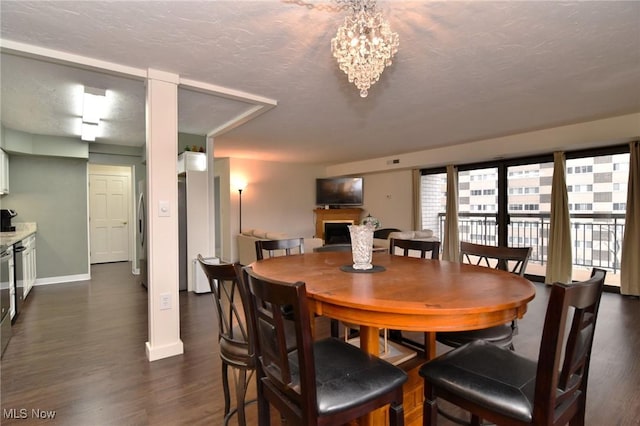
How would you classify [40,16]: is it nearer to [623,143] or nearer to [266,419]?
[266,419]

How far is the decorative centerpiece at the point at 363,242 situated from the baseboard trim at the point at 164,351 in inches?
68.7

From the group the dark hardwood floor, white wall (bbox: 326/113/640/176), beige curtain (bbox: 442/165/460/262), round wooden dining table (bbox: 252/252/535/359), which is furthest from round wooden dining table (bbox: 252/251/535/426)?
beige curtain (bbox: 442/165/460/262)

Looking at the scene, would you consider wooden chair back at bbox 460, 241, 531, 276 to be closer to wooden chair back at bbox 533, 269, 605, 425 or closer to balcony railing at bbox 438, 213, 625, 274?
wooden chair back at bbox 533, 269, 605, 425

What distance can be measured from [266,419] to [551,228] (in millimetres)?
5142

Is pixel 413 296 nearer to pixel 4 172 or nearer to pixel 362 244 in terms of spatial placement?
pixel 362 244

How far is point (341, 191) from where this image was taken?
7.99 meters

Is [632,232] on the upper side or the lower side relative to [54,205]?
lower

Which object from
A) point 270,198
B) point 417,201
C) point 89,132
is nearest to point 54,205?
point 89,132

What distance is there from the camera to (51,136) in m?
4.75

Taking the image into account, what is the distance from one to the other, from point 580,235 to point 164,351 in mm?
5830

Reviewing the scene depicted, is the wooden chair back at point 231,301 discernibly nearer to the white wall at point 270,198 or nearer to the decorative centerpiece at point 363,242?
the decorative centerpiece at point 363,242

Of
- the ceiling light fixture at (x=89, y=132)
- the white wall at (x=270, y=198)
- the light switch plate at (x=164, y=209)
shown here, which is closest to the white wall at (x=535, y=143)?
the white wall at (x=270, y=198)

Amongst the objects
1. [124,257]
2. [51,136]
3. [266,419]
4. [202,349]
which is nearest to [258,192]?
[124,257]

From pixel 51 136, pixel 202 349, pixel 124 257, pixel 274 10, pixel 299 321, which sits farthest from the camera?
Result: pixel 124 257
